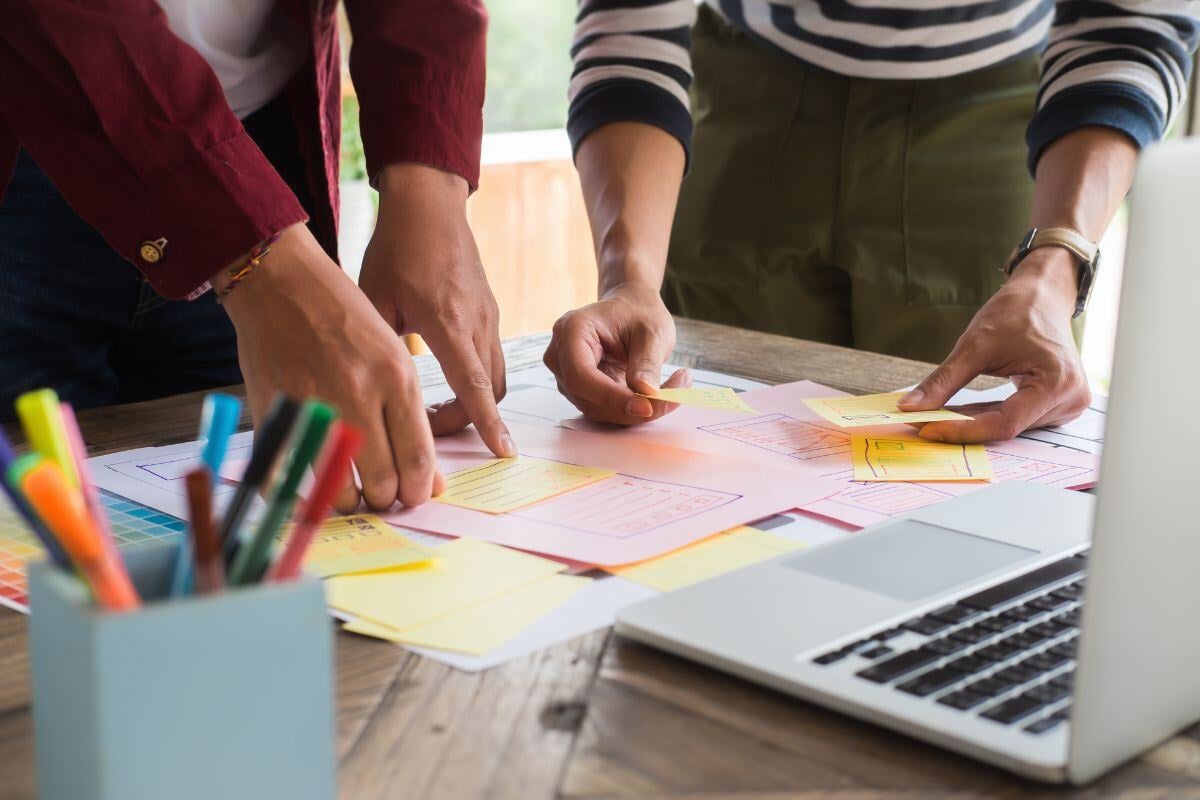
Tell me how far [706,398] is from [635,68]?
56 centimetres

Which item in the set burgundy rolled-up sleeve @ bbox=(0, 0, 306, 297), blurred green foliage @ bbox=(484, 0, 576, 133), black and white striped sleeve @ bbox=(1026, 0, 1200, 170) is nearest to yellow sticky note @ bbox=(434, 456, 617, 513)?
burgundy rolled-up sleeve @ bbox=(0, 0, 306, 297)

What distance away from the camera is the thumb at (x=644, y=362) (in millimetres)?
1092

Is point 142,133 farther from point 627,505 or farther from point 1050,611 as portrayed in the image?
point 1050,611

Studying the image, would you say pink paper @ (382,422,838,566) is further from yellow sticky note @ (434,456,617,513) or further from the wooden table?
the wooden table

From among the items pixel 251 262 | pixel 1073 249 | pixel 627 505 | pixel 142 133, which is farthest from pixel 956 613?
pixel 1073 249

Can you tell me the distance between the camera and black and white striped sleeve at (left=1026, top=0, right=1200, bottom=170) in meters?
1.36

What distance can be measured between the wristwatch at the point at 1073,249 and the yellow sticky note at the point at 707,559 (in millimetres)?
592

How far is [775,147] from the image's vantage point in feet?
5.37

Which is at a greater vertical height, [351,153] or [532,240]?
[351,153]

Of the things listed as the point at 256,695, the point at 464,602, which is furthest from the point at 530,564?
the point at 256,695

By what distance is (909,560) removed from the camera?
694 mm

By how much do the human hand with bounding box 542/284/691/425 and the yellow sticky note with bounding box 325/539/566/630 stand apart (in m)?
0.33

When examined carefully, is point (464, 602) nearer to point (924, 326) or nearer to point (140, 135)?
point (140, 135)

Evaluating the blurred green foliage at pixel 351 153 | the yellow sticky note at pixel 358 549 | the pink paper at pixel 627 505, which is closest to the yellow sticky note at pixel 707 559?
the pink paper at pixel 627 505
